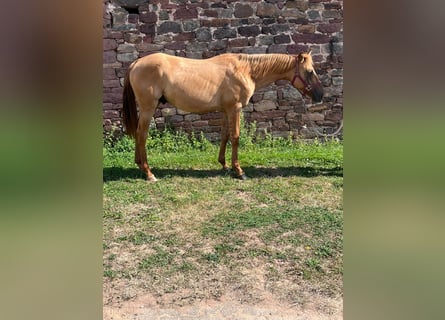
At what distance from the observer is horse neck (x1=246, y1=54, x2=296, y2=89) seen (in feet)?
16.3

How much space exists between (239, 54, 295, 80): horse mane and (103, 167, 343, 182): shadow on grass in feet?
4.07

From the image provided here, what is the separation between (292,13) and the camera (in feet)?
20.8

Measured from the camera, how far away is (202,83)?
4.86 m

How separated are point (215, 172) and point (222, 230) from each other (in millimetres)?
1750

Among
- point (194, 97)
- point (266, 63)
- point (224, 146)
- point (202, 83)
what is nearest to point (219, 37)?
point (266, 63)

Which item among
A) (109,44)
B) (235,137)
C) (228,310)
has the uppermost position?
(109,44)

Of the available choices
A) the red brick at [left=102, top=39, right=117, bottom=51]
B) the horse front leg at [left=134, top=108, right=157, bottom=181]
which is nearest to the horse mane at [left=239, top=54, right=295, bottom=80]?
the horse front leg at [left=134, top=108, right=157, bottom=181]

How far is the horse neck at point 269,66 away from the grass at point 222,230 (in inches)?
48.7

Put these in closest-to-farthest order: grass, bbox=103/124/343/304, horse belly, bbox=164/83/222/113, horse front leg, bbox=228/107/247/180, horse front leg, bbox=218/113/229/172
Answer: grass, bbox=103/124/343/304 < horse belly, bbox=164/83/222/113 < horse front leg, bbox=228/107/247/180 < horse front leg, bbox=218/113/229/172

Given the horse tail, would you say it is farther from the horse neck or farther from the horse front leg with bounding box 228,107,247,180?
the horse neck

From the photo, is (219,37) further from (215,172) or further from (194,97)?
(215,172)

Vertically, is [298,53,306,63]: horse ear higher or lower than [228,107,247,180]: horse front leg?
higher
